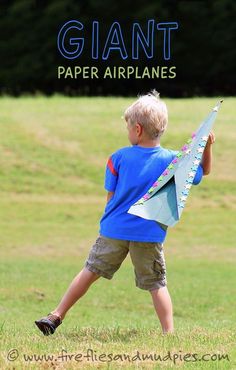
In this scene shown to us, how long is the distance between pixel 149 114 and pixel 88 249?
9344mm

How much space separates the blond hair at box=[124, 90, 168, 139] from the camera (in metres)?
5.62

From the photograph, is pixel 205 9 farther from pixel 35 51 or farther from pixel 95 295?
pixel 95 295

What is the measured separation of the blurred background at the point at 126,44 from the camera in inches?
1473

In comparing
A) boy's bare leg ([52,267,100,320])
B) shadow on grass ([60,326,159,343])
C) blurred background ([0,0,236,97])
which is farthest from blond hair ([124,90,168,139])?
blurred background ([0,0,236,97])

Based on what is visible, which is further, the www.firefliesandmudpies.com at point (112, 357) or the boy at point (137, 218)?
the boy at point (137, 218)

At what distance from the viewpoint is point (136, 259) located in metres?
5.69

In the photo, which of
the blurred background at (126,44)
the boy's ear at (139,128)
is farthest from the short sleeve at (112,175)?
the blurred background at (126,44)

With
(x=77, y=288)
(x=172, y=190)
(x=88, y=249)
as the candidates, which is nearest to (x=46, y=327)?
(x=77, y=288)

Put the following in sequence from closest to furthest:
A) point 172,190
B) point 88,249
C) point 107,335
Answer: point 172,190
point 107,335
point 88,249

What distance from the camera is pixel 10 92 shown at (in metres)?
36.3

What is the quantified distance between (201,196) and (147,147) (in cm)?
1382

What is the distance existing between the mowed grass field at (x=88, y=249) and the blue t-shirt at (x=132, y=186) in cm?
59

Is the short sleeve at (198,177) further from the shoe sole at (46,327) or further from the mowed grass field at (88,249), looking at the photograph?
the shoe sole at (46,327)

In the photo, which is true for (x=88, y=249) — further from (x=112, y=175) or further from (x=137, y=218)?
(x=137, y=218)
